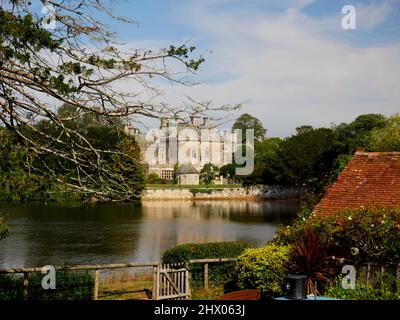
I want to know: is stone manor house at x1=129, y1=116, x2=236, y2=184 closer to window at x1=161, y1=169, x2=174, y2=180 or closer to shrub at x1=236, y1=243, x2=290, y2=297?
window at x1=161, y1=169, x2=174, y2=180

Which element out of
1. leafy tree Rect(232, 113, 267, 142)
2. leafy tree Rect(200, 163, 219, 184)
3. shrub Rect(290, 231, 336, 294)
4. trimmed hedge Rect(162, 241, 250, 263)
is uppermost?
leafy tree Rect(232, 113, 267, 142)

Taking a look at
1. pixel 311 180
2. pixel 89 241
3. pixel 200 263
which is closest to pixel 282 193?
pixel 311 180

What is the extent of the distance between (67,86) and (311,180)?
56.6 meters

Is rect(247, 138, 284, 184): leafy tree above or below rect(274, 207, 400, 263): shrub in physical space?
above

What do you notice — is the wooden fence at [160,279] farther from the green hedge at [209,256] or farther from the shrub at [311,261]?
the shrub at [311,261]

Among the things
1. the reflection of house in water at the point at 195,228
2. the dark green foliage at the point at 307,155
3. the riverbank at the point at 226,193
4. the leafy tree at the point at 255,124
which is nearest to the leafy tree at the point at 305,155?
the dark green foliage at the point at 307,155

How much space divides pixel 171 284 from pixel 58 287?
265 centimetres

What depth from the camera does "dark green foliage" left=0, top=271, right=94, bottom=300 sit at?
1187 cm

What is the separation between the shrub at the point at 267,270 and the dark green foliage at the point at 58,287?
3571 mm

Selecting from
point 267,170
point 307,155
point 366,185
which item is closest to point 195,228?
point 366,185

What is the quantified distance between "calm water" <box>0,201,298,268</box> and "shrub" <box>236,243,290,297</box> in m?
9.77

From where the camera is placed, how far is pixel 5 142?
276 inches

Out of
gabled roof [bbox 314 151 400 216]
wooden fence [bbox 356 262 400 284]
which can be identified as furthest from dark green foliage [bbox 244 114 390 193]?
wooden fence [bbox 356 262 400 284]

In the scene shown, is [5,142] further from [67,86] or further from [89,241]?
[89,241]
